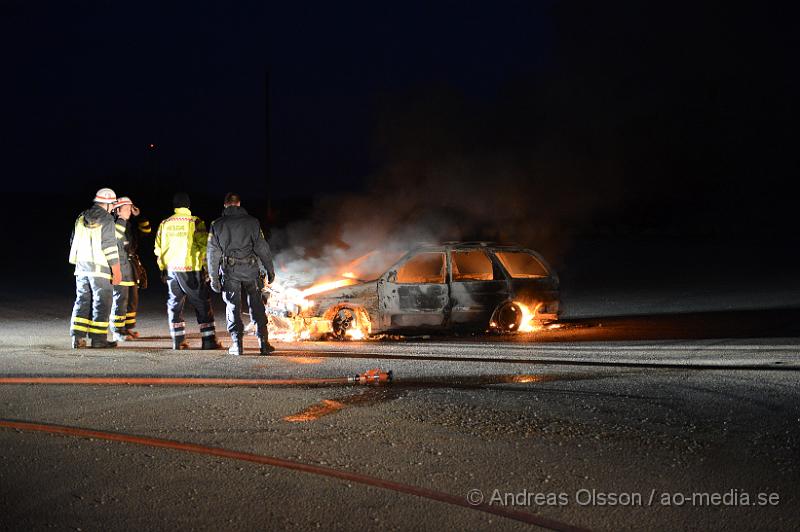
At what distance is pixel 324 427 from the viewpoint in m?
6.64

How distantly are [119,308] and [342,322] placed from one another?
10.0ft

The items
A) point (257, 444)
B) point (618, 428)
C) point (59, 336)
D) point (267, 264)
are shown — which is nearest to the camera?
point (257, 444)

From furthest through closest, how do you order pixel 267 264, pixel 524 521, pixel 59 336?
pixel 59 336, pixel 267 264, pixel 524 521

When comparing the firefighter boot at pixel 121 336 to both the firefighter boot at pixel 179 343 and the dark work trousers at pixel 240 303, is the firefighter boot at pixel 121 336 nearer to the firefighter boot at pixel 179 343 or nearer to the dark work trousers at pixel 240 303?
the firefighter boot at pixel 179 343

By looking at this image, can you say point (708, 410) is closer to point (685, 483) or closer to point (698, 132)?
point (685, 483)

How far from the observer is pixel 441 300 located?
41.4 ft

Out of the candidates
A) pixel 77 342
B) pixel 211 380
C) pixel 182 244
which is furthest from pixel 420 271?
pixel 211 380

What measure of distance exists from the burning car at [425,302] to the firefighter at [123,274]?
6.99ft

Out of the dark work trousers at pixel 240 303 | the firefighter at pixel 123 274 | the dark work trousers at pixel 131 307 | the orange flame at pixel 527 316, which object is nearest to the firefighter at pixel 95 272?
the firefighter at pixel 123 274

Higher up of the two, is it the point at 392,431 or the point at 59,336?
the point at 59,336

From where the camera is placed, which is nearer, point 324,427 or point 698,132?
point 324,427

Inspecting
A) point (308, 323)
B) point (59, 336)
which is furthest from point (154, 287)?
point (308, 323)

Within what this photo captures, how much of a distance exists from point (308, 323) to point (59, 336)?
3866mm

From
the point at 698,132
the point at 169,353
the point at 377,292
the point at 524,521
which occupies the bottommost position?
the point at 524,521
